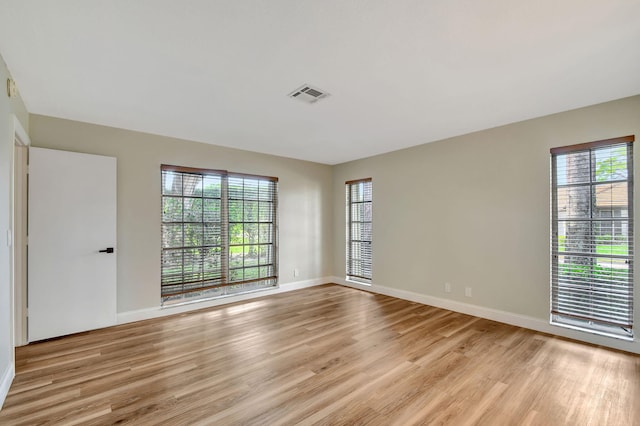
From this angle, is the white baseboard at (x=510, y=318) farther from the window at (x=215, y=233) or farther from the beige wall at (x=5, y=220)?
the beige wall at (x=5, y=220)

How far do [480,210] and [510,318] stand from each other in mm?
1452

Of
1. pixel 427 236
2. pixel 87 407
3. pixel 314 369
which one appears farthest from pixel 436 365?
pixel 87 407

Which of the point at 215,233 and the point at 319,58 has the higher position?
the point at 319,58

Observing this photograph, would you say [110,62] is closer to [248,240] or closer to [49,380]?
[49,380]

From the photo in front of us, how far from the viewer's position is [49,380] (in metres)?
2.47

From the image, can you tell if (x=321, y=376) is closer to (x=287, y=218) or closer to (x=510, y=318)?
(x=510, y=318)

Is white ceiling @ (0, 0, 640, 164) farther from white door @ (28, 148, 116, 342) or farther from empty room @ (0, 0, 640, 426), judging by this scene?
white door @ (28, 148, 116, 342)

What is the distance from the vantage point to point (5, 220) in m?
2.31

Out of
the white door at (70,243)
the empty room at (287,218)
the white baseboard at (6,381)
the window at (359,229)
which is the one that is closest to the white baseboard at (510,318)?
the empty room at (287,218)

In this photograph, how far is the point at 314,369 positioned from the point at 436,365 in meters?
1.14

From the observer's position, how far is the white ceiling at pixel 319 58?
1.75 m

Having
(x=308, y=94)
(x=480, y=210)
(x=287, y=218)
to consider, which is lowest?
(x=287, y=218)

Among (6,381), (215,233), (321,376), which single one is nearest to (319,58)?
(321,376)

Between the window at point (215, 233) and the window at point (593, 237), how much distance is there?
167 inches
